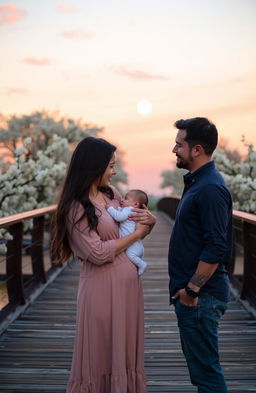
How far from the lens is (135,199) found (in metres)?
3.26

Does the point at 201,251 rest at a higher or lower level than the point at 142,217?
lower

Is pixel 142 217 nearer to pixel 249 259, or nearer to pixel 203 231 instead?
pixel 203 231

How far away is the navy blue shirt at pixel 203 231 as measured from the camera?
268cm

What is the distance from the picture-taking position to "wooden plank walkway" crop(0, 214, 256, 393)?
4.13 metres

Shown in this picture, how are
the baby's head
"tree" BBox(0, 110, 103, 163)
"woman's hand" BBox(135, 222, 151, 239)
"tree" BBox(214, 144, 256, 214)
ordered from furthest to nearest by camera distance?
"tree" BBox(0, 110, 103, 163) < "tree" BBox(214, 144, 256, 214) < the baby's head < "woman's hand" BBox(135, 222, 151, 239)

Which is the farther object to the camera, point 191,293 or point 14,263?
point 14,263

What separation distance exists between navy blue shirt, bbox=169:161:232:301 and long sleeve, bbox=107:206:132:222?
0.35 metres

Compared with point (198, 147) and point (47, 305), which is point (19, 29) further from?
point (198, 147)

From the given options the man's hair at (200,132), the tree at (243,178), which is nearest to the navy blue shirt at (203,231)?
the man's hair at (200,132)

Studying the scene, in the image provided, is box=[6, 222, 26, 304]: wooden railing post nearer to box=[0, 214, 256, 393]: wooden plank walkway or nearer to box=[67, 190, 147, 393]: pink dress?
box=[0, 214, 256, 393]: wooden plank walkway

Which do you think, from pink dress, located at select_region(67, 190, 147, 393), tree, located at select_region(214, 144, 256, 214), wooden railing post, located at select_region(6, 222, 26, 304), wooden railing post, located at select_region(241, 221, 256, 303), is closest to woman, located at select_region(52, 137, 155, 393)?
pink dress, located at select_region(67, 190, 147, 393)

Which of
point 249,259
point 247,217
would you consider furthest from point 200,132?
point 249,259

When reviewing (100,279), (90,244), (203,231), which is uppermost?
(203,231)

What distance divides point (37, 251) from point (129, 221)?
4.61 m
